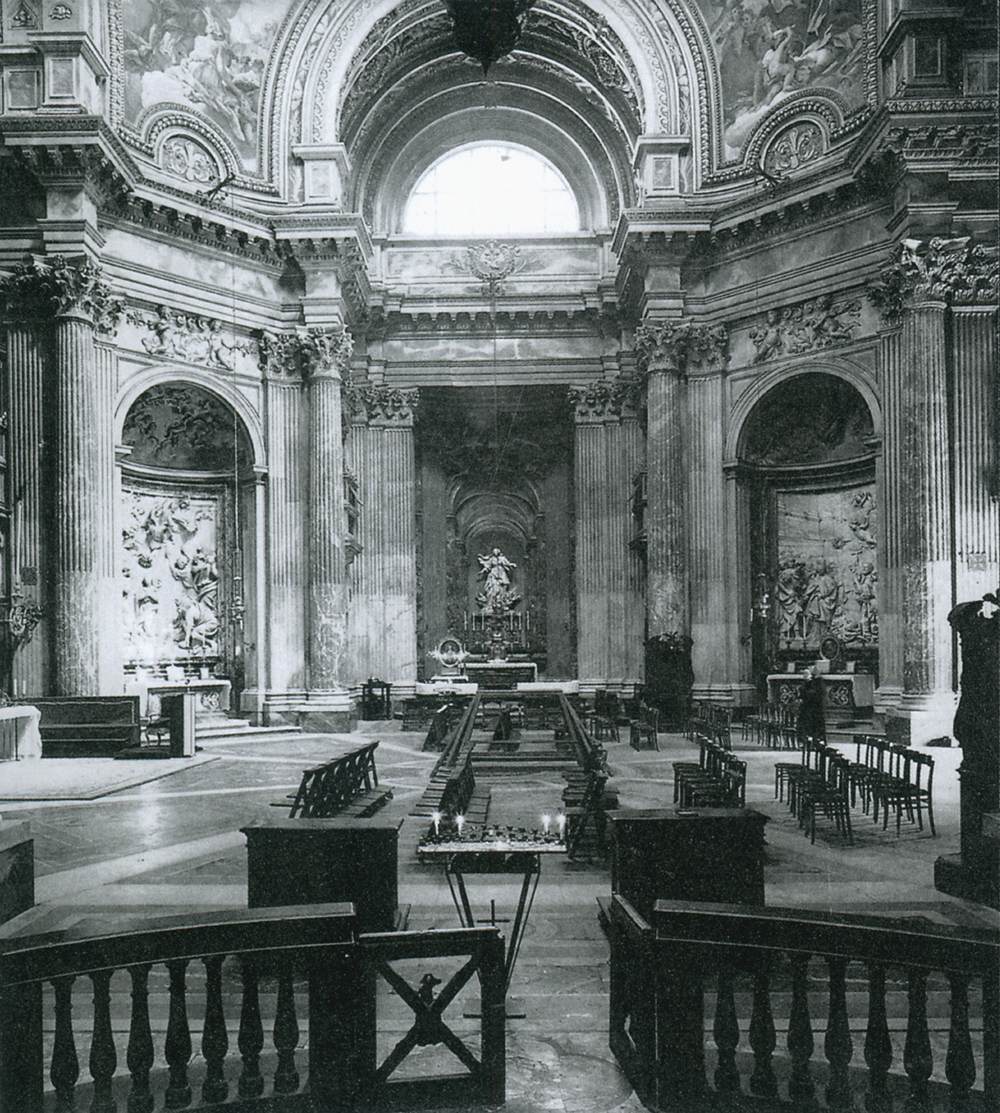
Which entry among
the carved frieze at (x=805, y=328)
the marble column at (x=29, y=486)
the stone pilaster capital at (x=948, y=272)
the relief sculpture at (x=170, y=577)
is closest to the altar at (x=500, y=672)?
the relief sculpture at (x=170, y=577)

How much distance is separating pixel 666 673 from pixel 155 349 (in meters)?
11.3

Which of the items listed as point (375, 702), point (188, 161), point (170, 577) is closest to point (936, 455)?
point (375, 702)

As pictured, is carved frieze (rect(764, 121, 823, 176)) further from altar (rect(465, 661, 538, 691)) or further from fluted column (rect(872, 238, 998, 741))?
altar (rect(465, 661, 538, 691))

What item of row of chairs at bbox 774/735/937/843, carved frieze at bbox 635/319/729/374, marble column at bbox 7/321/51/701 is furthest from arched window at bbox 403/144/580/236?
row of chairs at bbox 774/735/937/843

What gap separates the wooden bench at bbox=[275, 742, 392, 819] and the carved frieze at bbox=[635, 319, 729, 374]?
11628 millimetres

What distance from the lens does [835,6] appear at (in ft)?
60.4

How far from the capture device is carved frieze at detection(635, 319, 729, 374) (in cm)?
2020

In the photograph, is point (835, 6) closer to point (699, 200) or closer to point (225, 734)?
point (699, 200)

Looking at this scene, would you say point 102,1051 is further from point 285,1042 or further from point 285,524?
point 285,524

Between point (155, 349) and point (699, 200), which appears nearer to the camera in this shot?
point (155, 349)

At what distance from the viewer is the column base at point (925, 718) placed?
49.8ft

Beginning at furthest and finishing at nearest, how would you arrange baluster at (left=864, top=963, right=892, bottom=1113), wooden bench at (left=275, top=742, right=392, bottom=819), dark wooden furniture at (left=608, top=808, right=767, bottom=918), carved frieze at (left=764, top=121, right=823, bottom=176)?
carved frieze at (left=764, top=121, right=823, bottom=176) → wooden bench at (left=275, top=742, right=392, bottom=819) → dark wooden furniture at (left=608, top=808, right=767, bottom=918) → baluster at (left=864, top=963, right=892, bottom=1113)

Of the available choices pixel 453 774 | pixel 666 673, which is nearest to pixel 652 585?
pixel 666 673

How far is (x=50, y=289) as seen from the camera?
16.2 meters
